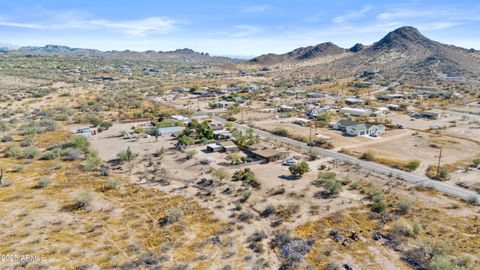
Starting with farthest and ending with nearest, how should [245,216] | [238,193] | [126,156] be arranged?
[126,156] < [238,193] < [245,216]

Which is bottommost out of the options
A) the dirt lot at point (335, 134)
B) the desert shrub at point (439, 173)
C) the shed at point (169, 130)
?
the desert shrub at point (439, 173)

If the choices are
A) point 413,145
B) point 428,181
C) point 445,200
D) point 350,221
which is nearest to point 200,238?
point 350,221

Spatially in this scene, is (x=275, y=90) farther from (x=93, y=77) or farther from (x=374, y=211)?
(x=374, y=211)

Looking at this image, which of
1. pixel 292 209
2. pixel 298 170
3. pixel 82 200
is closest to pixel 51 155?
pixel 82 200

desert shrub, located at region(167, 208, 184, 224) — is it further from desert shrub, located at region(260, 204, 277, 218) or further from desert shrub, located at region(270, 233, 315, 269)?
desert shrub, located at region(270, 233, 315, 269)

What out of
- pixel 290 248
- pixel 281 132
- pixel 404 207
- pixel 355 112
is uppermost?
pixel 355 112

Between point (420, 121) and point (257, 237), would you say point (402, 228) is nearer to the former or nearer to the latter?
point (257, 237)

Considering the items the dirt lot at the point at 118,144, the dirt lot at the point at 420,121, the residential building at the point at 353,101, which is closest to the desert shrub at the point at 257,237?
the dirt lot at the point at 118,144

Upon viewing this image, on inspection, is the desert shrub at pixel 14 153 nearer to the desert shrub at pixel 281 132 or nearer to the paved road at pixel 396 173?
the paved road at pixel 396 173

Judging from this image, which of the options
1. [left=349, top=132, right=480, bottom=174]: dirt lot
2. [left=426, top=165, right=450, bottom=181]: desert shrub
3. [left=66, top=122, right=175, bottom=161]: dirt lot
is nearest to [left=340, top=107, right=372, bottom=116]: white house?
[left=349, top=132, right=480, bottom=174]: dirt lot

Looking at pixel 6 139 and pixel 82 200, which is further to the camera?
pixel 6 139

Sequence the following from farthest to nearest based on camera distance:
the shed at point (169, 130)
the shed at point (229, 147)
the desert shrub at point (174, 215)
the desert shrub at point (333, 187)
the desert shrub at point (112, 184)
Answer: the shed at point (169, 130) < the shed at point (229, 147) < the desert shrub at point (112, 184) < the desert shrub at point (333, 187) < the desert shrub at point (174, 215)
